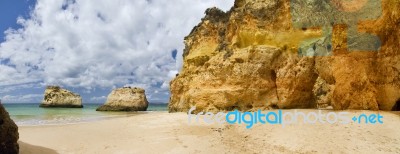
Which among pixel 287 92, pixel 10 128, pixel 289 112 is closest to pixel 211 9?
pixel 287 92

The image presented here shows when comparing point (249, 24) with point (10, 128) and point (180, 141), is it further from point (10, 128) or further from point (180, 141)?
point (10, 128)

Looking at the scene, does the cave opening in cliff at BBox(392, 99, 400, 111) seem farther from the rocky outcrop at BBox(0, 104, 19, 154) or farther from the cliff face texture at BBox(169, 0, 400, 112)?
the rocky outcrop at BBox(0, 104, 19, 154)

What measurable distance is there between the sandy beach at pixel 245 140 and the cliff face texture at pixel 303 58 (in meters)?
1.41

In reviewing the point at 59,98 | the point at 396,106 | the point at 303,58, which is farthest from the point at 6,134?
the point at 59,98

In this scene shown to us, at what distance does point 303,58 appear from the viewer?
13.2m

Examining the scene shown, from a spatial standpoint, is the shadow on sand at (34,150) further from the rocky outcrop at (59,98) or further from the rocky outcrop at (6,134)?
the rocky outcrop at (59,98)

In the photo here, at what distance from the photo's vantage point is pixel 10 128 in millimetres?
7086

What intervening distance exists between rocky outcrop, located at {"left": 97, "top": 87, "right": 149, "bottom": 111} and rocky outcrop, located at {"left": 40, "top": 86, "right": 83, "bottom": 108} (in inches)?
560

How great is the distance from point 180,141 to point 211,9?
1293cm

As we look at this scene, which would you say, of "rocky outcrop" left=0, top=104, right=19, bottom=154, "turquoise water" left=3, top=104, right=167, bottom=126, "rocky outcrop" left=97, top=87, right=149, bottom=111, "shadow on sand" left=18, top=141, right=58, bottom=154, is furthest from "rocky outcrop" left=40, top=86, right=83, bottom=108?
"rocky outcrop" left=0, top=104, right=19, bottom=154

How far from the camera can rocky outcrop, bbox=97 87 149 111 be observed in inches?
1898

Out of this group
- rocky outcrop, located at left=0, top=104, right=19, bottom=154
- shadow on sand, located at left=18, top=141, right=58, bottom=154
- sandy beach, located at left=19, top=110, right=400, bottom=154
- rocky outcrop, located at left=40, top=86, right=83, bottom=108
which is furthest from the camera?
rocky outcrop, located at left=40, top=86, right=83, bottom=108

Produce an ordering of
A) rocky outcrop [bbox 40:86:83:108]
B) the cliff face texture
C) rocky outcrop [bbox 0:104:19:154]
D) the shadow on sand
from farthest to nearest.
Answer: rocky outcrop [bbox 40:86:83:108]
the cliff face texture
the shadow on sand
rocky outcrop [bbox 0:104:19:154]

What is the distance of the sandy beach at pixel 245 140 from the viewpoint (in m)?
8.25
